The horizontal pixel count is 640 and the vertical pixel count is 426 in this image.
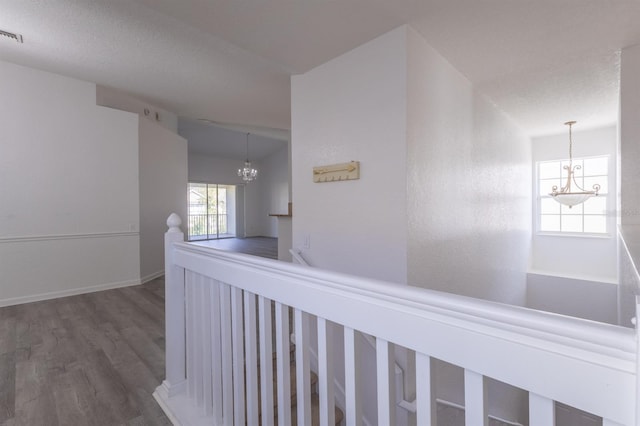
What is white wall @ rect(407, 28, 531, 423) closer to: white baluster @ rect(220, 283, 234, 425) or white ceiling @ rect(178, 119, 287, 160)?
white baluster @ rect(220, 283, 234, 425)

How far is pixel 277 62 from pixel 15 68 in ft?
11.1

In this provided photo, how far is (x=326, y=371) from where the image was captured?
0.95 meters

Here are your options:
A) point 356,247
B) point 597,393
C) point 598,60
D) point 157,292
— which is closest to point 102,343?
point 157,292

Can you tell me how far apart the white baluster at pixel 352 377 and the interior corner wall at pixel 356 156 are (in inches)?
56.3

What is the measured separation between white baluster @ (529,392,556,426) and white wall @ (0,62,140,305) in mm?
5149

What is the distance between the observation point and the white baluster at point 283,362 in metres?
1.14

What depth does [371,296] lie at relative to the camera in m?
0.82

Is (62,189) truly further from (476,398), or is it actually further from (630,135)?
(630,135)

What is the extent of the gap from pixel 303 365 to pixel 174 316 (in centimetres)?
121

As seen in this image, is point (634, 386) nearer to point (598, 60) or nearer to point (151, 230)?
point (598, 60)

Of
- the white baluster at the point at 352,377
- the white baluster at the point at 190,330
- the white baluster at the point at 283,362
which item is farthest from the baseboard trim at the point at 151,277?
the white baluster at the point at 352,377

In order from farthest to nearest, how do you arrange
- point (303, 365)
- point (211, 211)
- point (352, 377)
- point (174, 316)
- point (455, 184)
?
point (211, 211) → point (455, 184) → point (174, 316) → point (303, 365) → point (352, 377)

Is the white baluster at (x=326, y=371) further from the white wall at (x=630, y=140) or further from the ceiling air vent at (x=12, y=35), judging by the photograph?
the ceiling air vent at (x=12, y=35)

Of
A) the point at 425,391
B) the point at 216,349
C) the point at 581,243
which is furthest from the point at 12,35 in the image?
the point at 581,243
